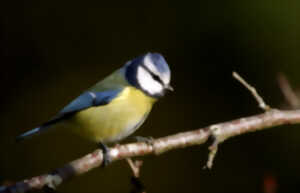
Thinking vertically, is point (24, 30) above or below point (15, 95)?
above

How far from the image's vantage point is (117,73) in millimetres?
1530

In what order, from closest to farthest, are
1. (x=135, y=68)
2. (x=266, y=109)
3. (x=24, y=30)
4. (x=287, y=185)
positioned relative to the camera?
(x=266, y=109)
(x=135, y=68)
(x=287, y=185)
(x=24, y=30)

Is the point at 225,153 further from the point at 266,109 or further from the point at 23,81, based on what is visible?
the point at 23,81

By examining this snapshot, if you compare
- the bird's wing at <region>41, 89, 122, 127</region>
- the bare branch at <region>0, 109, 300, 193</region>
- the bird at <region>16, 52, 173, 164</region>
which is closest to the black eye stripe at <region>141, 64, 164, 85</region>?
the bird at <region>16, 52, 173, 164</region>

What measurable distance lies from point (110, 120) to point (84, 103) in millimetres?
88

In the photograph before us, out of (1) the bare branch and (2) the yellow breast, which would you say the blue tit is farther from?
(1) the bare branch

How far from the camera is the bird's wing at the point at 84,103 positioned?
1396 millimetres

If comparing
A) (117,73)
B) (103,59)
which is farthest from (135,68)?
(103,59)

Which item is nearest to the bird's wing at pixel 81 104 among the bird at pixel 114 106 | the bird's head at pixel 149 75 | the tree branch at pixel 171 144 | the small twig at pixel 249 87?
the bird at pixel 114 106

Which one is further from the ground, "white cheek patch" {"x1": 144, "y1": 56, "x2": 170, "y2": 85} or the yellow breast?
"white cheek patch" {"x1": 144, "y1": 56, "x2": 170, "y2": 85}

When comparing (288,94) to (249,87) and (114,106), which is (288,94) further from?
(114,106)

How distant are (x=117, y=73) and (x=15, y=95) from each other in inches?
16.8

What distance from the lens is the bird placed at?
4.53 ft

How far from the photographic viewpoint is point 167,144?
1.23 m
